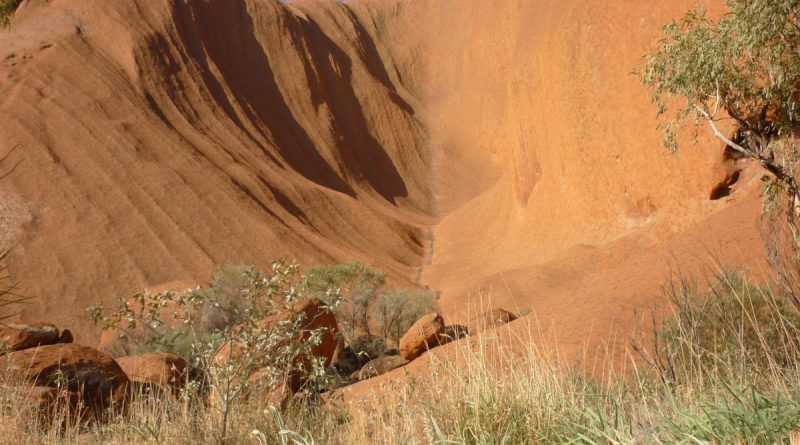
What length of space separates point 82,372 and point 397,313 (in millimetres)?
12519

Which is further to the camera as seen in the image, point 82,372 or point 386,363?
point 386,363

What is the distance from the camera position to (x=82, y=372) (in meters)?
7.59

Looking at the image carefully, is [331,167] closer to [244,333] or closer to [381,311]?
[381,311]

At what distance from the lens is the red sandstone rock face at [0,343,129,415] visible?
24.0 feet

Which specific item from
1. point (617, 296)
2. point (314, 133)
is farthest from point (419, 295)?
point (314, 133)

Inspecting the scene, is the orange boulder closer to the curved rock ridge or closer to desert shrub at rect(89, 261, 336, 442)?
desert shrub at rect(89, 261, 336, 442)

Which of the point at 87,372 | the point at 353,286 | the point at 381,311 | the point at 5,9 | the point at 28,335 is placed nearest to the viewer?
the point at 5,9

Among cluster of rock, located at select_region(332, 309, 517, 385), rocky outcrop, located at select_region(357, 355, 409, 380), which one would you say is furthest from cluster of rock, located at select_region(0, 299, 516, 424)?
cluster of rock, located at select_region(332, 309, 517, 385)

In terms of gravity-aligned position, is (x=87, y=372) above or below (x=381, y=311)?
below

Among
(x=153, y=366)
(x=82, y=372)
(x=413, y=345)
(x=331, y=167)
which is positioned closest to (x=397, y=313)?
(x=413, y=345)

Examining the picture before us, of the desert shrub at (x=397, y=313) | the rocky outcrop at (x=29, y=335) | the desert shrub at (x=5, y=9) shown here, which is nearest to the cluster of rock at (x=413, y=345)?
the rocky outcrop at (x=29, y=335)

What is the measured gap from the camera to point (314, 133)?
4097 cm

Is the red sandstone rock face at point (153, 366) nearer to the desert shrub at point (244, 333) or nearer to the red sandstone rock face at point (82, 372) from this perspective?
the red sandstone rock face at point (82, 372)

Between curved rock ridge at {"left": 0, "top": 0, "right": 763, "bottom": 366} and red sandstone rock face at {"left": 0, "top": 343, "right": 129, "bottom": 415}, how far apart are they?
5653 mm
